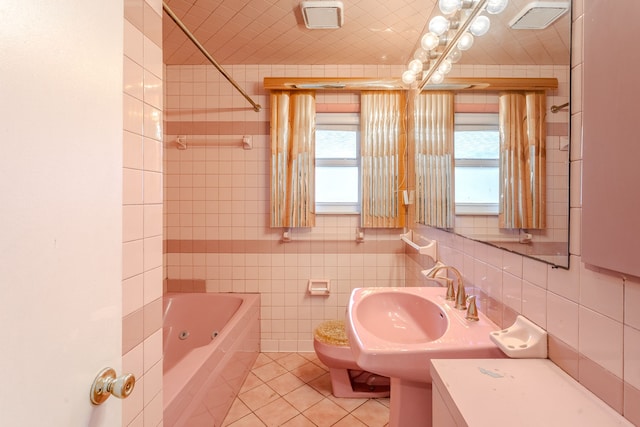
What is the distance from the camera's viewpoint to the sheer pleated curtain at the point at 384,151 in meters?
2.25

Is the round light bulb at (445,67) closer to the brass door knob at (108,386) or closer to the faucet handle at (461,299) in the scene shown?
the faucet handle at (461,299)

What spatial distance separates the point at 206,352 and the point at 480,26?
1953 mm

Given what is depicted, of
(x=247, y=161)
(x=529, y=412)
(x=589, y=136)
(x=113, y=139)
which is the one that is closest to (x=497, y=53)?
(x=589, y=136)

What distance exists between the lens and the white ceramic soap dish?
772 mm

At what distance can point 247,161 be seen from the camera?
2361 millimetres

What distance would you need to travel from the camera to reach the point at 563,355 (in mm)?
714

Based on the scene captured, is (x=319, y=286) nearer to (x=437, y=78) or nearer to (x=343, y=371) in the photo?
(x=343, y=371)

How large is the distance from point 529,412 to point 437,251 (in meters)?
1.09

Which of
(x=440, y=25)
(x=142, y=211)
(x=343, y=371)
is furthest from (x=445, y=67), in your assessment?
(x=343, y=371)

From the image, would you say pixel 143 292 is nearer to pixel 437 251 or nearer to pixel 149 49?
pixel 149 49

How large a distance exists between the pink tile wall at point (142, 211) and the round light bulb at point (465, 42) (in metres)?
1.25

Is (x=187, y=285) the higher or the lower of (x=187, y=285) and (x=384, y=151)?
the lower

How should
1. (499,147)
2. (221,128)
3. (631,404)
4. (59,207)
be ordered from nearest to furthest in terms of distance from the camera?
1. (59,207)
2. (631,404)
3. (499,147)
4. (221,128)

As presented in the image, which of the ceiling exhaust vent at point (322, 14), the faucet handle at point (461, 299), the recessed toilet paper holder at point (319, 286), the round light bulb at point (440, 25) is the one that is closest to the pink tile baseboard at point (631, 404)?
the faucet handle at point (461, 299)
